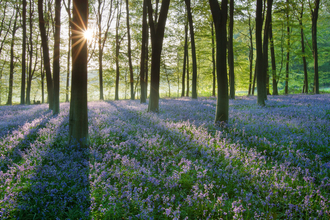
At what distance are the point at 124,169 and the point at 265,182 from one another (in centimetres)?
280

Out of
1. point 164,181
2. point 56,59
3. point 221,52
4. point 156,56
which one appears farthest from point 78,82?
point 56,59

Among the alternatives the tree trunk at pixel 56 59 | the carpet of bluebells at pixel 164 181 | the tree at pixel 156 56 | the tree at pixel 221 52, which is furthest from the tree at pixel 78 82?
the tree trunk at pixel 56 59

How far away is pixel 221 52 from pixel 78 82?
5.56 metres

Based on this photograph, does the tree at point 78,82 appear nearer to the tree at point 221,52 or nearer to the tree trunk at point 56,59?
the tree at point 221,52

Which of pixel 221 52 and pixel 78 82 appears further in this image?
pixel 221 52

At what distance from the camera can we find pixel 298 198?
297 centimetres

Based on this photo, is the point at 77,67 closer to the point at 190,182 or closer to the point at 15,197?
the point at 15,197

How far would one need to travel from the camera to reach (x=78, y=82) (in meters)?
4.95

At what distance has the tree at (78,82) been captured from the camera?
495 cm

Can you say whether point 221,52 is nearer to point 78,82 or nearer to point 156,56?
point 156,56

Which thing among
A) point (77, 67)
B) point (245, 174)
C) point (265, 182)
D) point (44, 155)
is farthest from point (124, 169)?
point (77, 67)

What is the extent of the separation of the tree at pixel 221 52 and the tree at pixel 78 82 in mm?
4977

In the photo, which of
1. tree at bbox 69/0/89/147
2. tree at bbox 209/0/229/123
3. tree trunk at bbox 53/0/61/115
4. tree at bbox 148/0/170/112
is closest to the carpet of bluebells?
tree at bbox 69/0/89/147

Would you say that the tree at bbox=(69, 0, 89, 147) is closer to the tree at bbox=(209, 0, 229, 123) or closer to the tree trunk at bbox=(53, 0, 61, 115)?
the tree at bbox=(209, 0, 229, 123)
